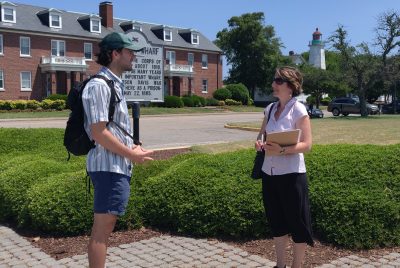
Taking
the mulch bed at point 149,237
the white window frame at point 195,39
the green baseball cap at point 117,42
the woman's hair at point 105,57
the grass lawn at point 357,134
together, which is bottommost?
the mulch bed at point 149,237

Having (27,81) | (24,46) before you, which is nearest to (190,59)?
(24,46)

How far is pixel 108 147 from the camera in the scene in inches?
127

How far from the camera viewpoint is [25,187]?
6691 mm

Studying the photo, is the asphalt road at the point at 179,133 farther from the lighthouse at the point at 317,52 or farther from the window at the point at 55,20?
the lighthouse at the point at 317,52

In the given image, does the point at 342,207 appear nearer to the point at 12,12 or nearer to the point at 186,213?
the point at 186,213

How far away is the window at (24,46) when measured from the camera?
42156mm

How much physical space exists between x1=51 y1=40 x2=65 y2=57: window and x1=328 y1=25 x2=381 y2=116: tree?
Result: 79.4ft

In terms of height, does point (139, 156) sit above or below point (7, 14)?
below

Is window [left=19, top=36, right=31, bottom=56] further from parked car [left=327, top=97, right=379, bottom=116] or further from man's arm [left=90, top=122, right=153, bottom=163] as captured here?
man's arm [left=90, top=122, right=153, bottom=163]

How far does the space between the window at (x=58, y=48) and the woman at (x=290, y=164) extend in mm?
43039

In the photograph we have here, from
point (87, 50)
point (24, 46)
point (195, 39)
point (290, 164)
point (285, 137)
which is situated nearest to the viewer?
point (285, 137)

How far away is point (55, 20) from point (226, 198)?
42664 millimetres

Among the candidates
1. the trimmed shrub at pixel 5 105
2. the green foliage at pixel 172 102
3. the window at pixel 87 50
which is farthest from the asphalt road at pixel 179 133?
the window at pixel 87 50

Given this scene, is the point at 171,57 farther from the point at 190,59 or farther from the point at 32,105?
the point at 32,105
